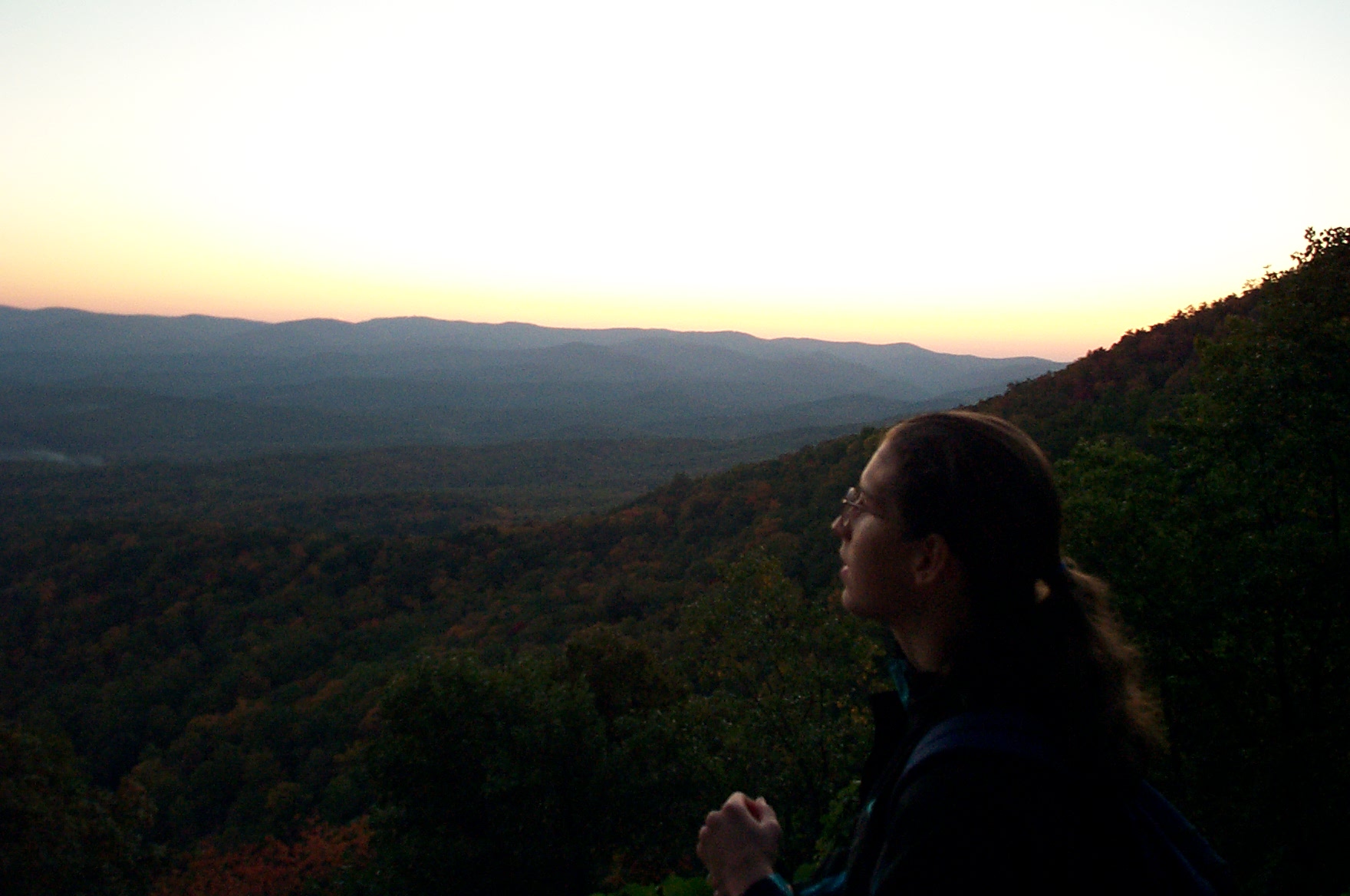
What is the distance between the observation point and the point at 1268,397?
288 inches

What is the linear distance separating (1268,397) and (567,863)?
Answer: 10721 mm

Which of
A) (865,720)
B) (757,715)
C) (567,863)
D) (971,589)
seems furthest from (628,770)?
(971,589)

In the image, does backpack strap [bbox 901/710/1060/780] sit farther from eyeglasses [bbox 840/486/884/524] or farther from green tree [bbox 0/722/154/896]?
green tree [bbox 0/722/154/896]

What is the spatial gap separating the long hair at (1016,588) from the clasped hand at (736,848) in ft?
1.74

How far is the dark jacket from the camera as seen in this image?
3.54 feet

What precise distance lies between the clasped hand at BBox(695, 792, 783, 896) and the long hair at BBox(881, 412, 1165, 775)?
0.53 meters

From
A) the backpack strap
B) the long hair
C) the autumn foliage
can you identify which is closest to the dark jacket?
the backpack strap

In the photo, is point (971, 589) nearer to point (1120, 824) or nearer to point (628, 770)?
point (1120, 824)

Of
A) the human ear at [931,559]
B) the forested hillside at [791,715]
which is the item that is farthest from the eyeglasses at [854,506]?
the forested hillside at [791,715]

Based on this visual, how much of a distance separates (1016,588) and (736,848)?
77 centimetres

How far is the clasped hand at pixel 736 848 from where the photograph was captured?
152cm

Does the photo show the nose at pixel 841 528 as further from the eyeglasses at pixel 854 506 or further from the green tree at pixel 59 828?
the green tree at pixel 59 828

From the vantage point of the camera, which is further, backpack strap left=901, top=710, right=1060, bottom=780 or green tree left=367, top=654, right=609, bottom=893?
green tree left=367, top=654, right=609, bottom=893

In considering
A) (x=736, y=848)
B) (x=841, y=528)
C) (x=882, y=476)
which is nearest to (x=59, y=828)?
(x=736, y=848)
